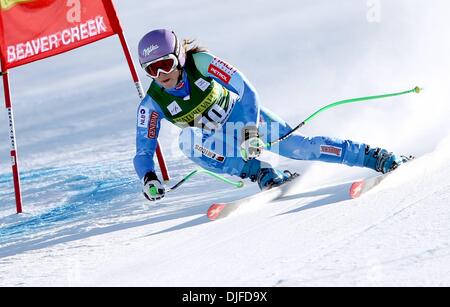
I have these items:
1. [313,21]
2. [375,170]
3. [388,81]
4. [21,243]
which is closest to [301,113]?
[388,81]

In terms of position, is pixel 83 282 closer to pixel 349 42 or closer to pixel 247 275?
pixel 247 275

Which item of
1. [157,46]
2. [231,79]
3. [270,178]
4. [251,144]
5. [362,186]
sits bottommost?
[270,178]

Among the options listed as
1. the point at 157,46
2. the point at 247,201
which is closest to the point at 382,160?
the point at 247,201

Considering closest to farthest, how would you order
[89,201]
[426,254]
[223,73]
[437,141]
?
[426,254] → [223,73] → [437,141] → [89,201]

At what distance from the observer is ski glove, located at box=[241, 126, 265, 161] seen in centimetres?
493

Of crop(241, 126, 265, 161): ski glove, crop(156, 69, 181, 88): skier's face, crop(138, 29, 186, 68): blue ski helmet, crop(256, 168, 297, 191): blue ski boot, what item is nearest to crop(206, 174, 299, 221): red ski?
crop(256, 168, 297, 191): blue ski boot

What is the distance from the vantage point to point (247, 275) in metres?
3.04

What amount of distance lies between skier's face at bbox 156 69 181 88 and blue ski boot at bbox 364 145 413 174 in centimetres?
146

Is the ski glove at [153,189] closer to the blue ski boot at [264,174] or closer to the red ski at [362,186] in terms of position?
the blue ski boot at [264,174]

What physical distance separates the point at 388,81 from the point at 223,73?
17.5 feet

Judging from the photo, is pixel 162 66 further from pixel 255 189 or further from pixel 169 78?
pixel 255 189

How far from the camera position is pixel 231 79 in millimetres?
5207

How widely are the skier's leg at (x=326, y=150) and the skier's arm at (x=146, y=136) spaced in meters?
0.82

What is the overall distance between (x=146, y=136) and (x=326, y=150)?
130 cm
